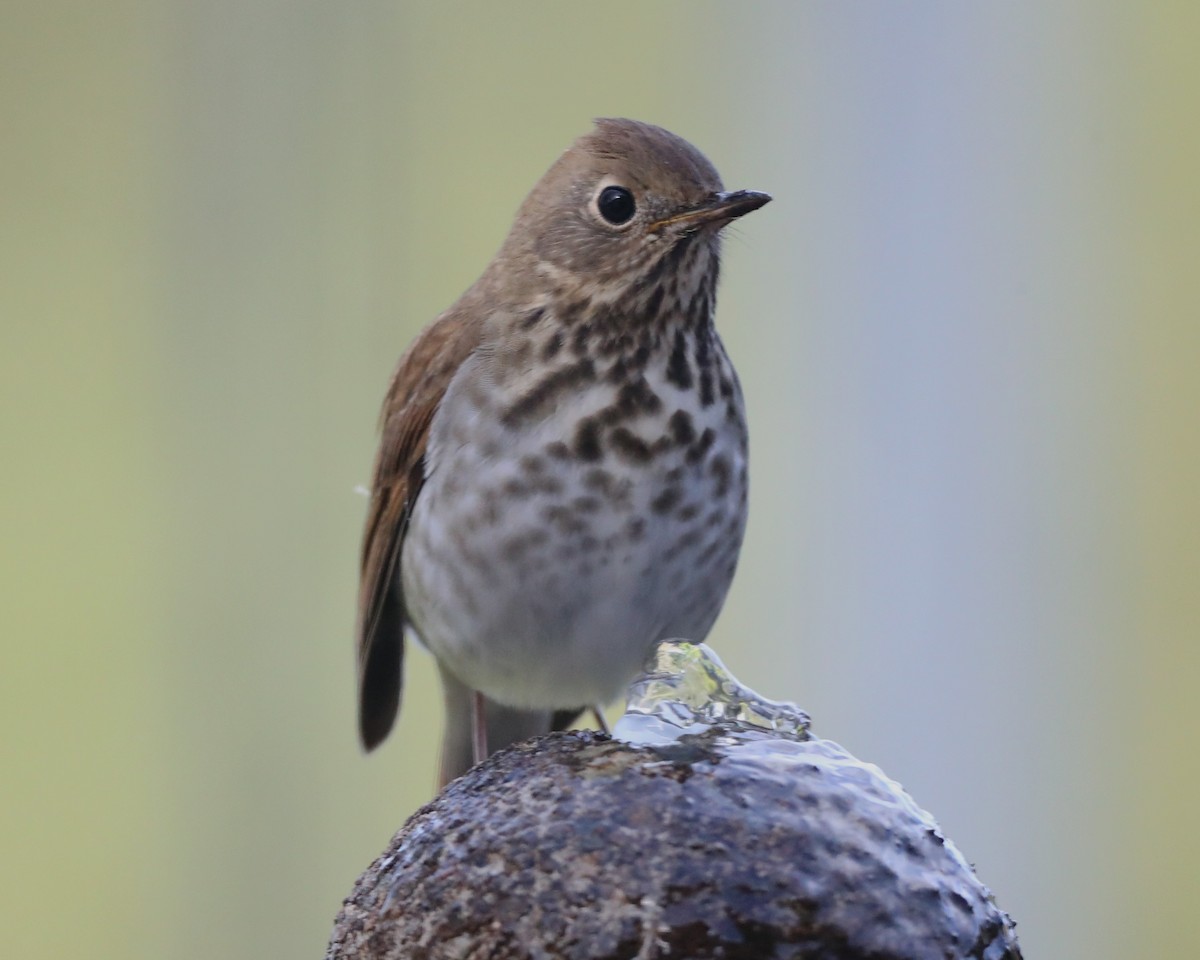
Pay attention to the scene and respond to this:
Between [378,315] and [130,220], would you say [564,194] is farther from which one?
[130,220]

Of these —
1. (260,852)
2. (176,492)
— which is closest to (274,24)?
(176,492)

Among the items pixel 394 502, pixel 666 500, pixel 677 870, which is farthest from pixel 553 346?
pixel 677 870

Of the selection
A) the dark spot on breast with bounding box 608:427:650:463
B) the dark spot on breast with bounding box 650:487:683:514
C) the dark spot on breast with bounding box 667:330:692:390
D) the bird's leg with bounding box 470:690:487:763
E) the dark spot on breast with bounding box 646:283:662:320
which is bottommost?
the bird's leg with bounding box 470:690:487:763

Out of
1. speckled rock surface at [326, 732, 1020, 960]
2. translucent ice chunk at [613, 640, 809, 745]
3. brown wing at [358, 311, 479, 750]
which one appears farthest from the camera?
brown wing at [358, 311, 479, 750]

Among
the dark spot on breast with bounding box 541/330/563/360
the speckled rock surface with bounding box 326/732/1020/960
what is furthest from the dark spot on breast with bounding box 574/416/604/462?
the speckled rock surface with bounding box 326/732/1020/960

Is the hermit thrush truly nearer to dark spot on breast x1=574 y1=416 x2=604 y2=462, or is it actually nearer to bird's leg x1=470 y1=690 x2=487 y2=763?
dark spot on breast x1=574 y1=416 x2=604 y2=462

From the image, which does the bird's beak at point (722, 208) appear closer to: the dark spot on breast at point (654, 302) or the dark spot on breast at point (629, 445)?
the dark spot on breast at point (654, 302)

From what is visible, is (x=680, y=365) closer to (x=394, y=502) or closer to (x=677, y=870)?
(x=394, y=502)
